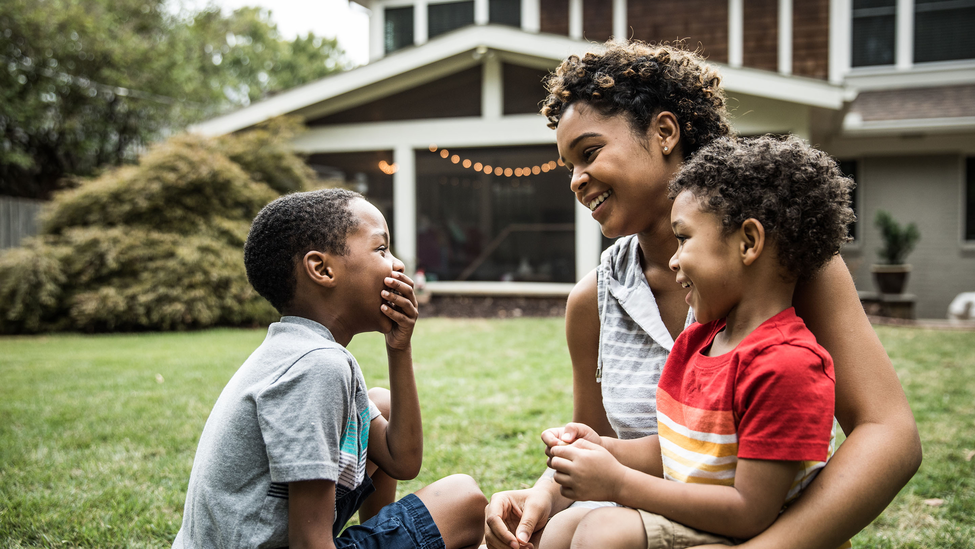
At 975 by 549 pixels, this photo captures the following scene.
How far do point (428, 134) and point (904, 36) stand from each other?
928 centimetres

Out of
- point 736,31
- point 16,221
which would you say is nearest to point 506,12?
point 736,31

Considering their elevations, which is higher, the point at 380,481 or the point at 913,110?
the point at 913,110

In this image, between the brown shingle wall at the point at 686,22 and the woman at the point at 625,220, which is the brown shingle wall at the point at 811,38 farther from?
the woman at the point at 625,220

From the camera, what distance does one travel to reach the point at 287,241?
167 cm

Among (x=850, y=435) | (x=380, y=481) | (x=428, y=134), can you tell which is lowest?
(x=380, y=481)

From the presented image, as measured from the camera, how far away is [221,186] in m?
10.1

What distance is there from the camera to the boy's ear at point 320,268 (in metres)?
1.66

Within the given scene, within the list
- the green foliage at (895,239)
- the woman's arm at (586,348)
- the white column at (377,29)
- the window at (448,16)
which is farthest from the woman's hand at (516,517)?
the white column at (377,29)

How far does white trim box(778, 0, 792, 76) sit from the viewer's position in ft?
38.0

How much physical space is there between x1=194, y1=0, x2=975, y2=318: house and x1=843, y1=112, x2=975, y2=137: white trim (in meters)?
0.27

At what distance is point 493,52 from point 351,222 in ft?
33.9

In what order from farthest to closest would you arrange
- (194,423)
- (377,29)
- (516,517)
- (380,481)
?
1. (377,29)
2. (194,423)
3. (380,481)
4. (516,517)

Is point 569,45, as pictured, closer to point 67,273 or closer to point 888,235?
point 888,235

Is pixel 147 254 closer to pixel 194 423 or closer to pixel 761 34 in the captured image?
pixel 194 423
